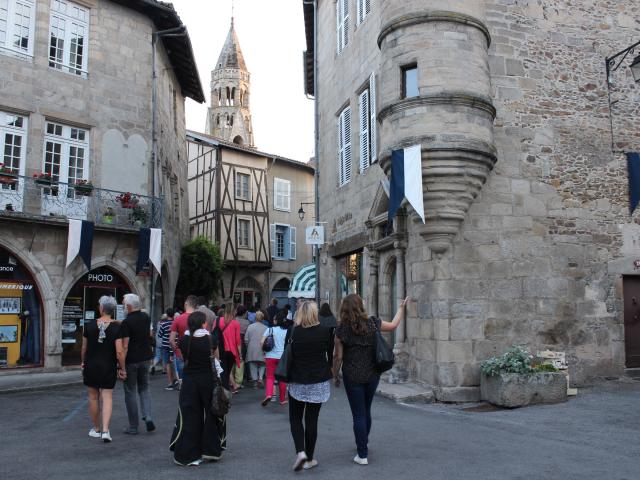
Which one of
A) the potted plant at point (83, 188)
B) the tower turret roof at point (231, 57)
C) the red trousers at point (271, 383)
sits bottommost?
the red trousers at point (271, 383)

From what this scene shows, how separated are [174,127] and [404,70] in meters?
12.0

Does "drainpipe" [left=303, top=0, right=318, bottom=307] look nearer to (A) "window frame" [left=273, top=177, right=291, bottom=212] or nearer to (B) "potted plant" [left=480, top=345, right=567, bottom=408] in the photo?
(B) "potted plant" [left=480, top=345, right=567, bottom=408]

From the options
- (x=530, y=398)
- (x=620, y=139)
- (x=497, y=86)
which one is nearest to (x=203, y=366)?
(x=530, y=398)

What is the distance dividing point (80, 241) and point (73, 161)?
2.32 metres

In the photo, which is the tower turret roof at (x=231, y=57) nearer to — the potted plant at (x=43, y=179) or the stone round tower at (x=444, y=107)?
the potted plant at (x=43, y=179)

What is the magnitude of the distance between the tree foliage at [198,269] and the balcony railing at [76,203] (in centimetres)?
674

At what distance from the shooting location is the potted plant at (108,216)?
587 inches

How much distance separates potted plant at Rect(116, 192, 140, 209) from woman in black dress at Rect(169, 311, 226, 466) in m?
10.0

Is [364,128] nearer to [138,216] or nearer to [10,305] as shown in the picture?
[138,216]

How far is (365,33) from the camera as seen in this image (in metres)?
14.0

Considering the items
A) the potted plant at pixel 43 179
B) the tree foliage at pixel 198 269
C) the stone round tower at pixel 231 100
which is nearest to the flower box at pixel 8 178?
the potted plant at pixel 43 179

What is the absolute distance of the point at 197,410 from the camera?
580 centimetres

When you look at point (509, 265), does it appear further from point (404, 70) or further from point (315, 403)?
point (315, 403)

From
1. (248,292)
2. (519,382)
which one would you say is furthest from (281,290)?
(519,382)
